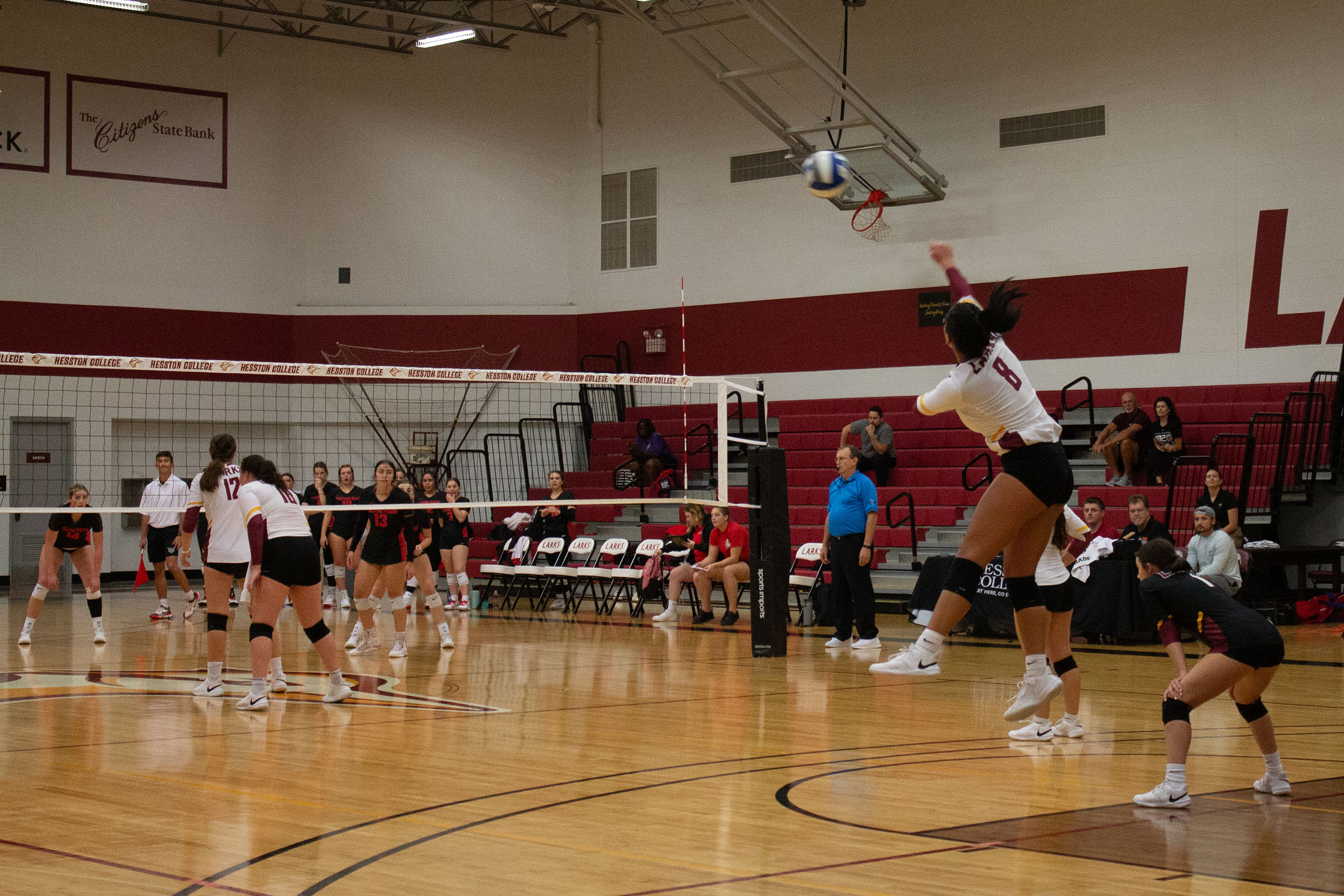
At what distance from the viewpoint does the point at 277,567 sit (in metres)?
7.99

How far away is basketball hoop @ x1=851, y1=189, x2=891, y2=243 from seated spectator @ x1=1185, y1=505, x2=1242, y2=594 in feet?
25.4

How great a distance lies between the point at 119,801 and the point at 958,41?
51.9 ft

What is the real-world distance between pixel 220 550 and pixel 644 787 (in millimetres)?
4262

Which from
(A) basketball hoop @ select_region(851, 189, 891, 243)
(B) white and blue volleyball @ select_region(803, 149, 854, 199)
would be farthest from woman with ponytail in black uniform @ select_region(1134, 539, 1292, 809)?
(A) basketball hoop @ select_region(851, 189, 891, 243)

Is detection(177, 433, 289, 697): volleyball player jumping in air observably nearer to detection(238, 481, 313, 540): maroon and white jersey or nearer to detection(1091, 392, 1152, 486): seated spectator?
detection(238, 481, 313, 540): maroon and white jersey

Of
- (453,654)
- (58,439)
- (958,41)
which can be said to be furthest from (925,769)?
(58,439)

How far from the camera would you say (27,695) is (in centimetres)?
838

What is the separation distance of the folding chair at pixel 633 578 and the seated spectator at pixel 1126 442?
5.13 m

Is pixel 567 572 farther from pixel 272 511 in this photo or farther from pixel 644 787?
pixel 644 787

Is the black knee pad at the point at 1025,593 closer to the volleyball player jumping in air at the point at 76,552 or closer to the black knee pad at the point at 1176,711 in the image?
the black knee pad at the point at 1176,711

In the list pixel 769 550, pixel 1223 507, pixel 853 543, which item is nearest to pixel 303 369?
pixel 769 550

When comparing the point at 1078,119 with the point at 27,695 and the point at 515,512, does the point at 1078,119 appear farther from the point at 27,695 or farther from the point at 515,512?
the point at 27,695

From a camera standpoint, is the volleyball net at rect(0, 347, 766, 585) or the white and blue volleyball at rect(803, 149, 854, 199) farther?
the volleyball net at rect(0, 347, 766, 585)

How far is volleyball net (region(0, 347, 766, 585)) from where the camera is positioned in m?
19.1
